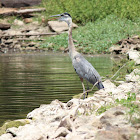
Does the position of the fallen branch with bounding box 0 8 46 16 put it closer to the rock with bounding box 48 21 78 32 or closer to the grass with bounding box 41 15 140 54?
the rock with bounding box 48 21 78 32

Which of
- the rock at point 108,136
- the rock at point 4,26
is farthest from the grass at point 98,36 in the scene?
the rock at point 108,136

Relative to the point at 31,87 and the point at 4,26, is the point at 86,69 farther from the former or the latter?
the point at 4,26

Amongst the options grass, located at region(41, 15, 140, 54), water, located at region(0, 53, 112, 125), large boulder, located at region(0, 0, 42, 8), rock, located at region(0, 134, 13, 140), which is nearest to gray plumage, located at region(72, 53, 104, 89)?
water, located at region(0, 53, 112, 125)

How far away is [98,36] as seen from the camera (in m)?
27.3

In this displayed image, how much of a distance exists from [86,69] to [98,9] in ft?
75.9

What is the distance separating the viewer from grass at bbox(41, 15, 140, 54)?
25544 mm

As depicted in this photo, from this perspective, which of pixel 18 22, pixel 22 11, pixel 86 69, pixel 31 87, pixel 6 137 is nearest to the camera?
pixel 6 137

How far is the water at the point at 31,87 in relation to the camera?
29.9 ft

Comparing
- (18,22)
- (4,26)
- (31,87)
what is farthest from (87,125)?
(18,22)

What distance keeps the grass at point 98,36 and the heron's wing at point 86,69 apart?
1548cm

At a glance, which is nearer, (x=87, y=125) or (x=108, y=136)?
(x=108, y=136)

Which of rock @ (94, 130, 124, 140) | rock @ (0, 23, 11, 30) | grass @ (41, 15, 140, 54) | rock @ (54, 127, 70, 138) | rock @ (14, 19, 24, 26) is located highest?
rock @ (94, 130, 124, 140)

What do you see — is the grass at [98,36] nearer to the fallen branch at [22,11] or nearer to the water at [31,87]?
the fallen branch at [22,11]

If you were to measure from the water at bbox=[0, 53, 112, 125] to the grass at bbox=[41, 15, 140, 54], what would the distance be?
7382mm
